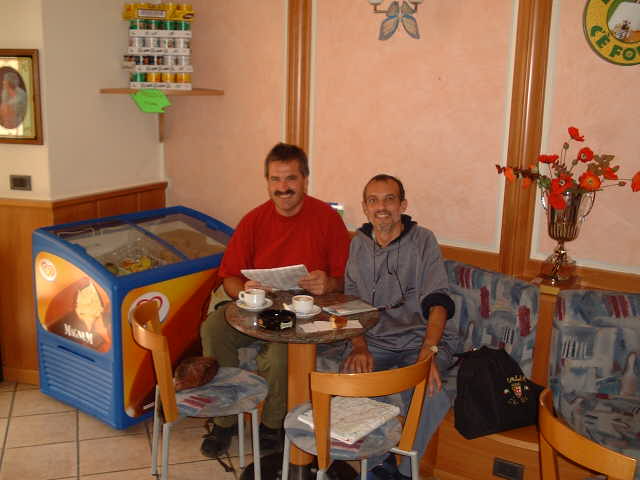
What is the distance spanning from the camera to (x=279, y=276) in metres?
2.78

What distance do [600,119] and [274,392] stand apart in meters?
1.97

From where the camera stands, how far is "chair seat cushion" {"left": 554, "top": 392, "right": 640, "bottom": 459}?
93.6 inches

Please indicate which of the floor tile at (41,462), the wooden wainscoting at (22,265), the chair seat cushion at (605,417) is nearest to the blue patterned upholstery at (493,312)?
the chair seat cushion at (605,417)

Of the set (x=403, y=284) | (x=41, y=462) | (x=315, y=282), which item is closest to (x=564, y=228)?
(x=403, y=284)

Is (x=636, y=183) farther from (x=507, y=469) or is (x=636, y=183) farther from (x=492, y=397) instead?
(x=507, y=469)

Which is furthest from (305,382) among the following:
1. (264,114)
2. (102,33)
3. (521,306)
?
(102,33)

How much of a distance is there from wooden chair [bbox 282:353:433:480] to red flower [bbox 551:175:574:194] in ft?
3.62

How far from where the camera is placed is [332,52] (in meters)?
3.60

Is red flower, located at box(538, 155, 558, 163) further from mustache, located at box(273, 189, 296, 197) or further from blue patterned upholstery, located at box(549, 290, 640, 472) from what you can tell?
mustache, located at box(273, 189, 296, 197)

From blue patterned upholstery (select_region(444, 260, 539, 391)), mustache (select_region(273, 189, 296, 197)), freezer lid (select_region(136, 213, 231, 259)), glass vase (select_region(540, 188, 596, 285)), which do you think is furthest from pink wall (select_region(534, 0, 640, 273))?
freezer lid (select_region(136, 213, 231, 259))

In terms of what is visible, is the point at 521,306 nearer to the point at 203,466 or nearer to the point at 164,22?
the point at 203,466

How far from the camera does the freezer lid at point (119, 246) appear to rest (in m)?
3.32

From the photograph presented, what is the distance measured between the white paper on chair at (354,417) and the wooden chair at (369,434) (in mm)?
27

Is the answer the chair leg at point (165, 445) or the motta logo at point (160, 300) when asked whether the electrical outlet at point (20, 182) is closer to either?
the motta logo at point (160, 300)
